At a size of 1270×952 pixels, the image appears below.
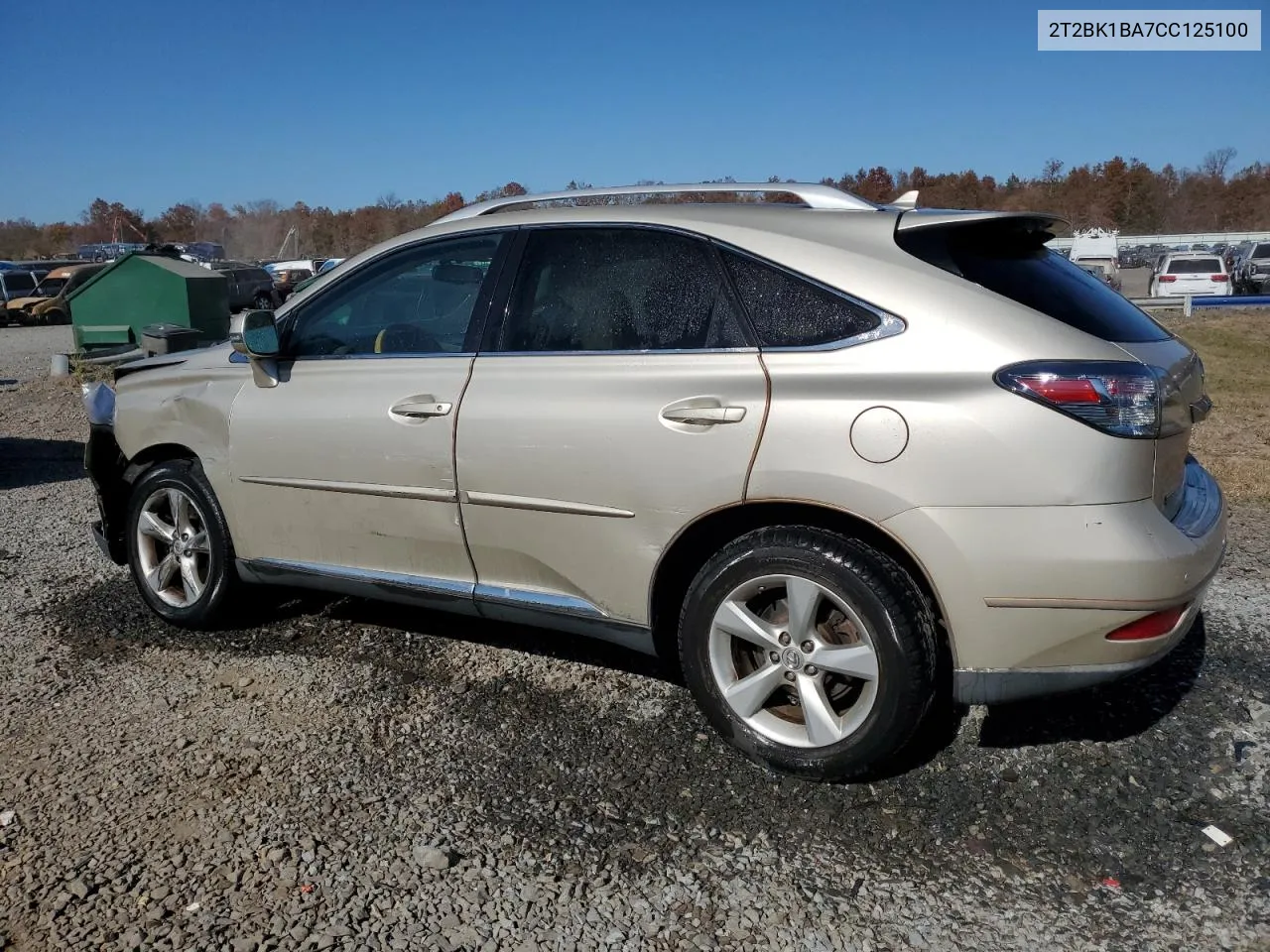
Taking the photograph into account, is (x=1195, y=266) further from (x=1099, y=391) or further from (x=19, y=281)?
(x=19, y=281)

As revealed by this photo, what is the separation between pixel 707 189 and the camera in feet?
12.0

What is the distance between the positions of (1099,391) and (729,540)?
3.77 feet

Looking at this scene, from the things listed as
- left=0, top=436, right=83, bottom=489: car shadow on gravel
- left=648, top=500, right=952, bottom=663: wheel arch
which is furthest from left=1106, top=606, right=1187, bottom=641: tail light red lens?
left=0, top=436, right=83, bottom=489: car shadow on gravel

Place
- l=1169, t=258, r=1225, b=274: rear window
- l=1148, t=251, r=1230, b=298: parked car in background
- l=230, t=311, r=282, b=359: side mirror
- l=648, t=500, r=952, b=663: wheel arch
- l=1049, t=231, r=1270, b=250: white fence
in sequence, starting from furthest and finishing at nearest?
l=1049, t=231, r=1270, b=250: white fence
l=1169, t=258, r=1225, b=274: rear window
l=1148, t=251, r=1230, b=298: parked car in background
l=230, t=311, r=282, b=359: side mirror
l=648, t=500, r=952, b=663: wheel arch

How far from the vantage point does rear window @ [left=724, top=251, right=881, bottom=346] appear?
3.01m

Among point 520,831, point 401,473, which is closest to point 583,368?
point 401,473

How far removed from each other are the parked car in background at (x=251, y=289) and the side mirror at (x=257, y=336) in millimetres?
26120

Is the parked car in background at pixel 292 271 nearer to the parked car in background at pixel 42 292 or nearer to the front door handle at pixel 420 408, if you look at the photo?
the parked car in background at pixel 42 292

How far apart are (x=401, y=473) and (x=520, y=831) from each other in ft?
4.45

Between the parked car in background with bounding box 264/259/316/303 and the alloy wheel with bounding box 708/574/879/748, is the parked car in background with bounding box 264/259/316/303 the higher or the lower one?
the higher one

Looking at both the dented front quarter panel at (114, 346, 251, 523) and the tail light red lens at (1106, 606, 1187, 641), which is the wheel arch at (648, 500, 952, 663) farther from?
the dented front quarter panel at (114, 346, 251, 523)

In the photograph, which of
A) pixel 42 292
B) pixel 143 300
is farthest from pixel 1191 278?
pixel 42 292

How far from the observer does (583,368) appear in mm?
3387

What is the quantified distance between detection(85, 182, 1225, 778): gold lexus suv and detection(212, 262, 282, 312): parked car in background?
86.7 ft
